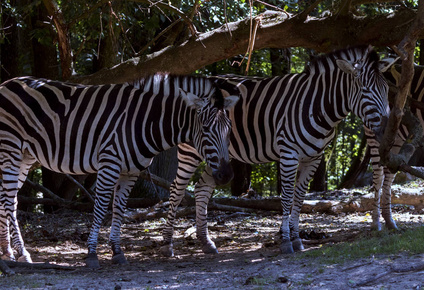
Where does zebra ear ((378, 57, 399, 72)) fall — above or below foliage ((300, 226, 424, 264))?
above

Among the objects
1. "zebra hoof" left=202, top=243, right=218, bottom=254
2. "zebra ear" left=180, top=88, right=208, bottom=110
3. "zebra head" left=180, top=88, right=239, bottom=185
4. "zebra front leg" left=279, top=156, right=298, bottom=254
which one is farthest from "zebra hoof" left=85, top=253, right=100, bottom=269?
"zebra front leg" left=279, top=156, right=298, bottom=254

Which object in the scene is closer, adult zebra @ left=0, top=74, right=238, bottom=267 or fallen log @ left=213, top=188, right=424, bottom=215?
adult zebra @ left=0, top=74, right=238, bottom=267

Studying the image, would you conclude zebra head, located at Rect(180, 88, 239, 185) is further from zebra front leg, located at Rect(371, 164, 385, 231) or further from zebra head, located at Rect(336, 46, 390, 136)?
zebra front leg, located at Rect(371, 164, 385, 231)

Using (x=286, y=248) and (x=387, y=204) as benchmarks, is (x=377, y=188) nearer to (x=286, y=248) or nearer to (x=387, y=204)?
(x=387, y=204)

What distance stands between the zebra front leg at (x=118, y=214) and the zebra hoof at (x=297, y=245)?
2.32m

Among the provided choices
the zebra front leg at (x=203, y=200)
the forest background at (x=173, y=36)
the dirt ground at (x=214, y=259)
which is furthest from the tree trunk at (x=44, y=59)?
the zebra front leg at (x=203, y=200)

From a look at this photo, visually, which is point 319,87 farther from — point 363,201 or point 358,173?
point 358,173

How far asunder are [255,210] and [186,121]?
4.33m

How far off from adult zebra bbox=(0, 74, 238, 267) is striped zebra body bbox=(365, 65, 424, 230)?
2384 mm

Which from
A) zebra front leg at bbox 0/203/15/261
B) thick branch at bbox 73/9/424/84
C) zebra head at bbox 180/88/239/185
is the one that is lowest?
zebra front leg at bbox 0/203/15/261

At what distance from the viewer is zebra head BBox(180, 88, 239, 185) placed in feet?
23.4

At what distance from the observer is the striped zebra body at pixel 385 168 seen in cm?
831

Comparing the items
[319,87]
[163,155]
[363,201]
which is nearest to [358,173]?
[363,201]

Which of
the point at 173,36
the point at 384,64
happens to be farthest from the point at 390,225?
the point at 173,36
